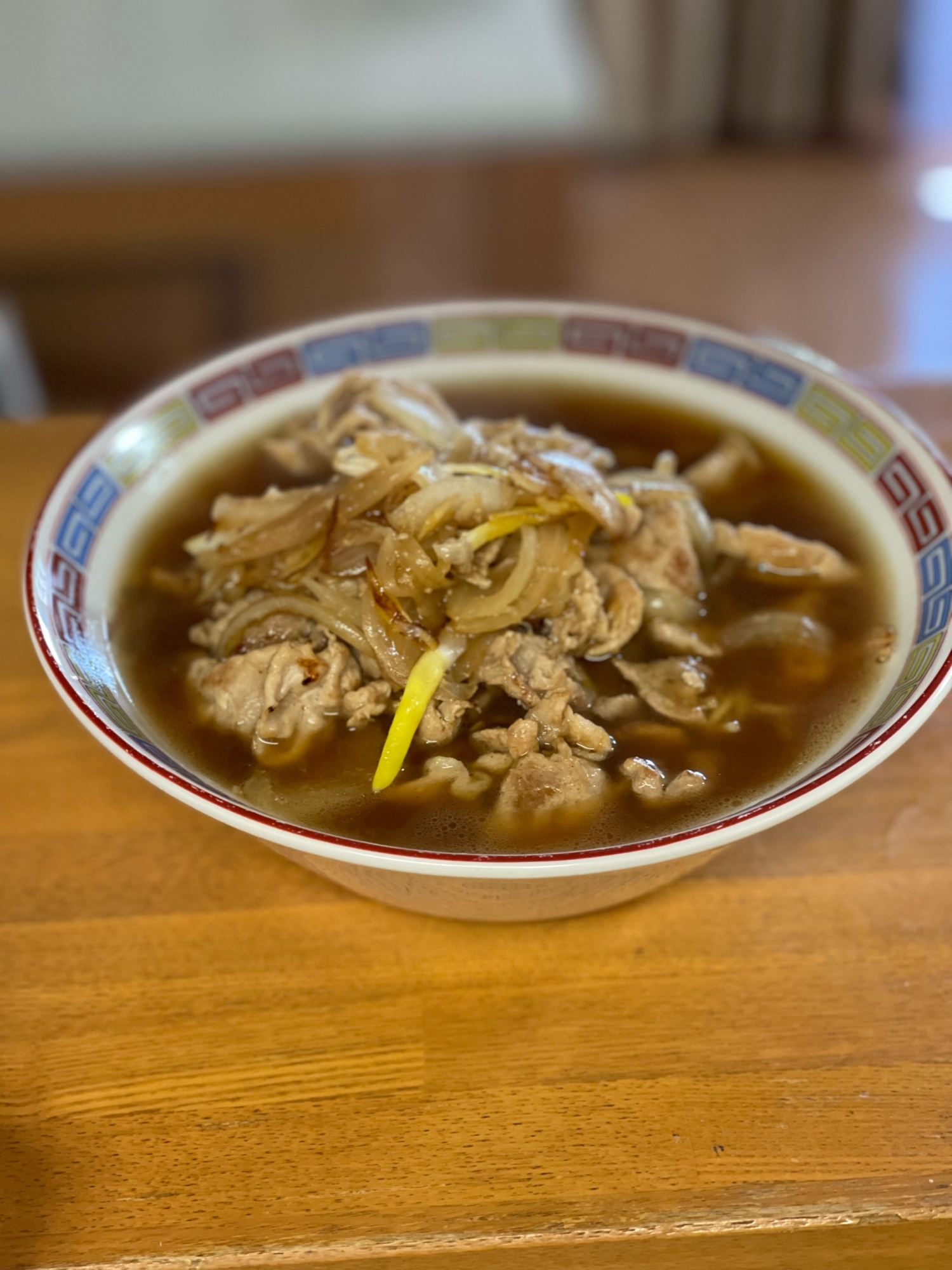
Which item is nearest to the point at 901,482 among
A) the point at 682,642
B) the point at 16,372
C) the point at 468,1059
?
the point at 682,642

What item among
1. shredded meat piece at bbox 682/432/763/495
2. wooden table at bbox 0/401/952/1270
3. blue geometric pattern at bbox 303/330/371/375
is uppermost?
blue geometric pattern at bbox 303/330/371/375

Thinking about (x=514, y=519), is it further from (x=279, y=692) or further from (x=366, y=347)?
(x=366, y=347)

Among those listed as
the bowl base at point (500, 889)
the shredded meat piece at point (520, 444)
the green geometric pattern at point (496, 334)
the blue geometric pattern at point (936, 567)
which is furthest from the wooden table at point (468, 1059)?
the green geometric pattern at point (496, 334)

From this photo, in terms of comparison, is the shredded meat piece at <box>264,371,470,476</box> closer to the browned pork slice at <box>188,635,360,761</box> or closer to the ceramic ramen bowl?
the ceramic ramen bowl

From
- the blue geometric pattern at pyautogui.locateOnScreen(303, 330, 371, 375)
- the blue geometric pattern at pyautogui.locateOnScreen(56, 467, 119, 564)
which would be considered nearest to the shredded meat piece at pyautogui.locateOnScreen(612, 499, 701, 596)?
the blue geometric pattern at pyautogui.locateOnScreen(303, 330, 371, 375)

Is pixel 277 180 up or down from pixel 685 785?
up

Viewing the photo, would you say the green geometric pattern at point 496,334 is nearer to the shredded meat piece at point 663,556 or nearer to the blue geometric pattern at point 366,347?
the blue geometric pattern at point 366,347
